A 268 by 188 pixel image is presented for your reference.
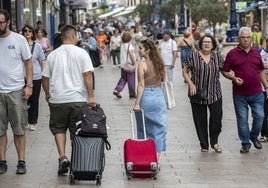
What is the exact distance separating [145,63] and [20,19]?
46.9ft

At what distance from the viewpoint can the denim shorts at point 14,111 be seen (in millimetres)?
9000

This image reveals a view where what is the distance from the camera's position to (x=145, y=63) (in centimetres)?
947

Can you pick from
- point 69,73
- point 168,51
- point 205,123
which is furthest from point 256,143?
point 168,51

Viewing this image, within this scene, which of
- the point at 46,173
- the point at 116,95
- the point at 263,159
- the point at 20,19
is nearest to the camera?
the point at 46,173

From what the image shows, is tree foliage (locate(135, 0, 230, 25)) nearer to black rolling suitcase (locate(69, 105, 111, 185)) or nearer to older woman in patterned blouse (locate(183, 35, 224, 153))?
older woman in patterned blouse (locate(183, 35, 224, 153))

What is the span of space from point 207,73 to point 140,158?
2.17 metres

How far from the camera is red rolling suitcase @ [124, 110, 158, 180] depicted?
8.80 metres

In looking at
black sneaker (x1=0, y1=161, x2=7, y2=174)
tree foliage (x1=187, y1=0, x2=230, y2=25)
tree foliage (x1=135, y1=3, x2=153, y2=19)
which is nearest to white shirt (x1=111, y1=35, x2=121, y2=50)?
tree foliage (x1=187, y1=0, x2=230, y2=25)

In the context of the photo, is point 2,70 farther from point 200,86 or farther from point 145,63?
point 200,86

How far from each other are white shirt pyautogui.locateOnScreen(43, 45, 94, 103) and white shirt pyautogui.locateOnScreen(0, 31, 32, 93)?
417 millimetres

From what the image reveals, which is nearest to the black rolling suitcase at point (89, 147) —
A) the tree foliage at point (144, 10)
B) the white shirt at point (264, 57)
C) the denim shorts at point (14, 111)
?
the denim shorts at point (14, 111)

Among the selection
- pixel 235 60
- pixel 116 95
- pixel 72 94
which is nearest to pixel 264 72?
pixel 235 60

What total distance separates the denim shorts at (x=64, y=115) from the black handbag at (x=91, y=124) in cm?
22

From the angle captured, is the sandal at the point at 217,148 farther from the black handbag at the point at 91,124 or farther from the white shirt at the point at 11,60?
the white shirt at the point at 11,60
